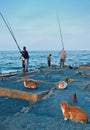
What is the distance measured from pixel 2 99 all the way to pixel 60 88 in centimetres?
280

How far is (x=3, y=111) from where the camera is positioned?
9.35 metres

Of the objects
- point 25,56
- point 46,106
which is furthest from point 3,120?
point 25,56

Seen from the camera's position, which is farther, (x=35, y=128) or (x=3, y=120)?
(x=3, y=120)

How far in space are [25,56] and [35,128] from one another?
12.2 m

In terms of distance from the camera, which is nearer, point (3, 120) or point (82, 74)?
point (3, 120)

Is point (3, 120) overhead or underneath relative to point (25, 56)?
underneath

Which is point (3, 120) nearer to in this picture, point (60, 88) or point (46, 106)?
point (46, 106)

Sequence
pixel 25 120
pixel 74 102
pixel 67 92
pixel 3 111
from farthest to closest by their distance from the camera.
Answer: pixel 67 92 < pixel 74 102 < pixel 3 111 < pixel 25 120

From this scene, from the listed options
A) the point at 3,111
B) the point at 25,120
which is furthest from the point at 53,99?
the point at 25,120

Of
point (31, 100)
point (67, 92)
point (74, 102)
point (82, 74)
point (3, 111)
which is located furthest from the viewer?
point (82, 74)

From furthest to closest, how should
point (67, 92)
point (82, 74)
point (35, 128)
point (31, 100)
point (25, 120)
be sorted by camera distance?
1. point (82, 74)
2. point (67, 92)
3. point (31, 100)
4. point (25, 120)
5. point (35, 128)

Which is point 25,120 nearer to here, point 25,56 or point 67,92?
point 67,92

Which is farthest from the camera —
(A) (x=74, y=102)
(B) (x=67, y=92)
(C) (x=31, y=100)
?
(B) (x=67, y=92)

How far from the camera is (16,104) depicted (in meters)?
10.2
